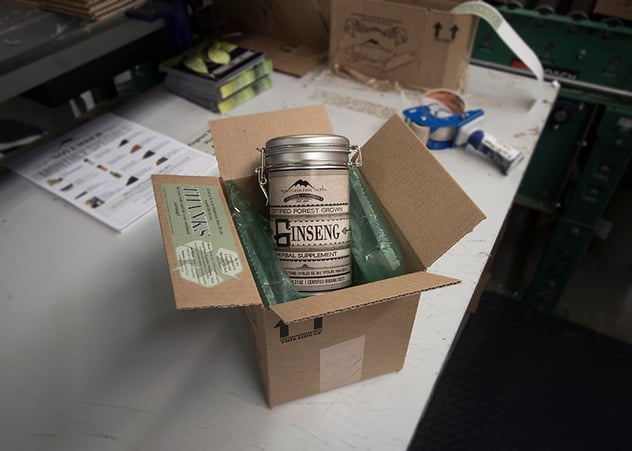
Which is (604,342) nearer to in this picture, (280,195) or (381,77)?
(381,77)

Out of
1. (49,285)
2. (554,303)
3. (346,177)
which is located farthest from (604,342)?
(49,285)

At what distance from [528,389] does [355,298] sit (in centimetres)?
94

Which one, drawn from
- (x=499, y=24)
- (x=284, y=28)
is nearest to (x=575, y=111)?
(x=499, y=24)

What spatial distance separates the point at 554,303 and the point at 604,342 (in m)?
0.17

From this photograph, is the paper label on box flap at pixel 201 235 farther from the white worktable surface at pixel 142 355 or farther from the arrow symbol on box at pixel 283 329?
the white worktable surface at pixel 142 355

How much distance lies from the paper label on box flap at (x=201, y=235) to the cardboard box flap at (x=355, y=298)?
0.08 metres

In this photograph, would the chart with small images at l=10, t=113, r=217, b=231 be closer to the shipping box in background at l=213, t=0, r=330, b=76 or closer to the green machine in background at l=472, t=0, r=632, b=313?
the shipping box in background at l=213, t=0, r=330, b=76

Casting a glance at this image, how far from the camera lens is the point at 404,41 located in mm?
1101

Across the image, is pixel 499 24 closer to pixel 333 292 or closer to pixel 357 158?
pixel 357 158

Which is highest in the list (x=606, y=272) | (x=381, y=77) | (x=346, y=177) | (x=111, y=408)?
(x=346, y=177)

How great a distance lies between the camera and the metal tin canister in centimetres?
55

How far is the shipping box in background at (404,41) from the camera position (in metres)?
1.03

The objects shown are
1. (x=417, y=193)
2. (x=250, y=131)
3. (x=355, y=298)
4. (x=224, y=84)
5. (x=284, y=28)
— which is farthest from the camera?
(x=284, y=28)

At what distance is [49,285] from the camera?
72 centimetres
